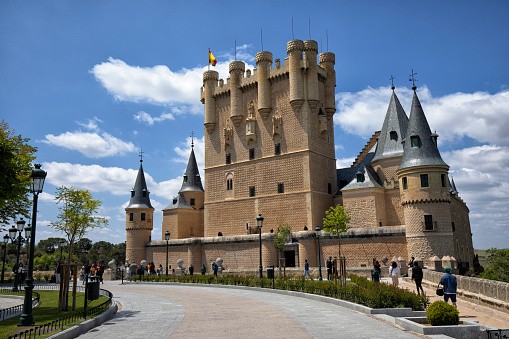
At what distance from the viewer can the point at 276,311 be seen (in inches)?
515

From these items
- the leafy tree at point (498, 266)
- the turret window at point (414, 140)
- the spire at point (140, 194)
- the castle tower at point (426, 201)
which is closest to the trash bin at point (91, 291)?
the leafy tree at point (498, 266)

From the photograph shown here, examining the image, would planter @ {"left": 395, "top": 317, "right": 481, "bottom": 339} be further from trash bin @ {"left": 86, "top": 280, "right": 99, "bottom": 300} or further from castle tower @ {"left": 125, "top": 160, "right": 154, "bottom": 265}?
castle tower @ {"left": 125, "top": 160, "right": 154, "bottom": 265}

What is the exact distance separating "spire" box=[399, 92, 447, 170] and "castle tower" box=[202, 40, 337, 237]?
33.7 ft

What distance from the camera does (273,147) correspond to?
42188 millimetres

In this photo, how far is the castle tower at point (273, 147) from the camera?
40.2 m

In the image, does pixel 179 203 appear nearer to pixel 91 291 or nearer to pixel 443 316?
pixel 91 291

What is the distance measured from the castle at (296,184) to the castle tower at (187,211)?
0.13 metres

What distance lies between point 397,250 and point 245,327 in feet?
75.1

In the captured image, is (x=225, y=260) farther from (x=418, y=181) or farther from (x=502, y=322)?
(x=502, y=322)

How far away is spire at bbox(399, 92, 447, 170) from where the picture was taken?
3042 centimetres

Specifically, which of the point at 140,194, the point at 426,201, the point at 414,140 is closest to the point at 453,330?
the point at 426,201

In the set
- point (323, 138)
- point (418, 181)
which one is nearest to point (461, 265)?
point (418, 181)

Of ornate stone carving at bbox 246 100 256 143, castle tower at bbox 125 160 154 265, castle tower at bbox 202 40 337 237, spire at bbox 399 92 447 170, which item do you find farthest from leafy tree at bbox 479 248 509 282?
castle tower at bbox 125 160 154 265

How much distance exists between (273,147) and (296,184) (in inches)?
184
